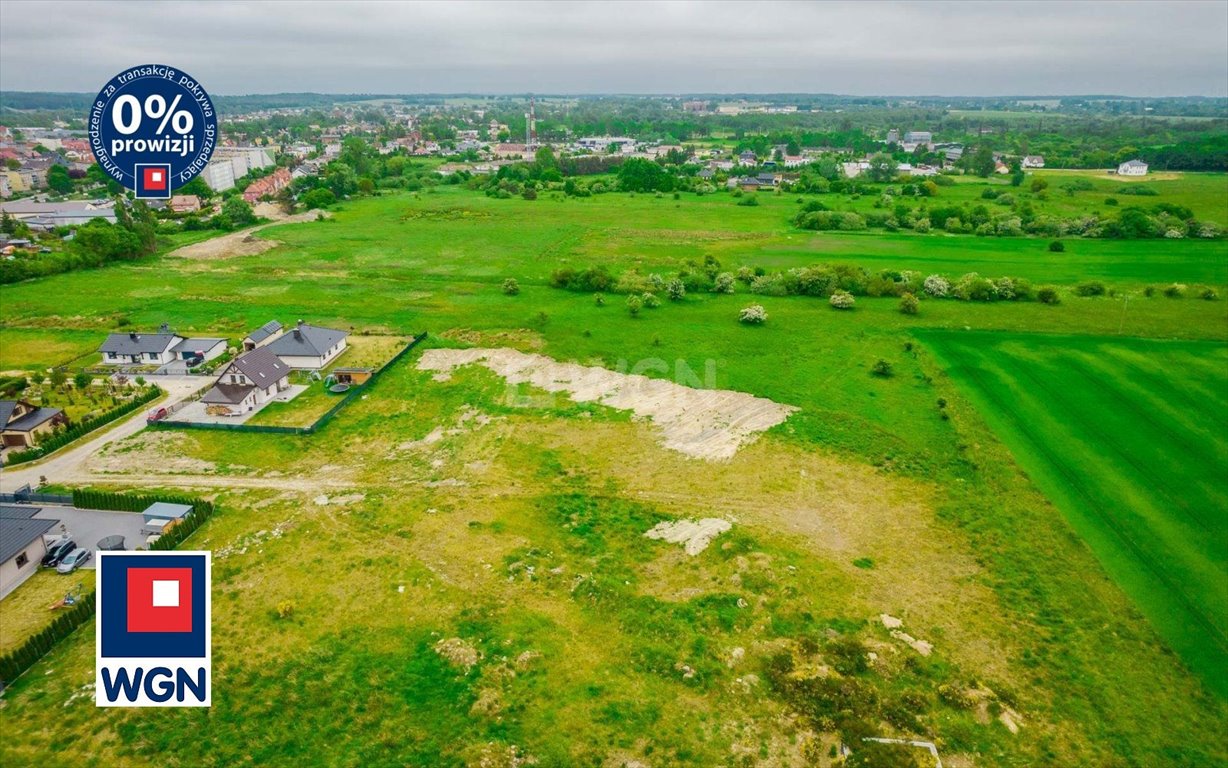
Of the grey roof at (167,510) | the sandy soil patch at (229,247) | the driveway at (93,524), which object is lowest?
the driveway at (93,524)

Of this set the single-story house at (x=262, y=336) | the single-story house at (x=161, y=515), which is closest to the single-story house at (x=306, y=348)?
the single-story house at (x=262, y=336)

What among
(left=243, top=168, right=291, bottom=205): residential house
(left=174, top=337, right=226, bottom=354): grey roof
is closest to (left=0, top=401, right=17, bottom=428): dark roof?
(left=174, top=337, right=226, bottom=354): grey roof

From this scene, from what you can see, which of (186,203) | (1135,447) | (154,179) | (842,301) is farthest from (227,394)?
(186,203)

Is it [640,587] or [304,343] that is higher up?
[304,343]

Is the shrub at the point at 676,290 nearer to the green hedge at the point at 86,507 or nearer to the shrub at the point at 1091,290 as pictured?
the shrub at the point at 1091,290

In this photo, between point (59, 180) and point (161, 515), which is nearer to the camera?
point (161, 515)

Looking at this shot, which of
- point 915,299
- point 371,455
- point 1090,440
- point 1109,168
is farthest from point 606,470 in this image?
point 1109,168

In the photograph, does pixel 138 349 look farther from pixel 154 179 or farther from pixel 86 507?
pixel 154 179
